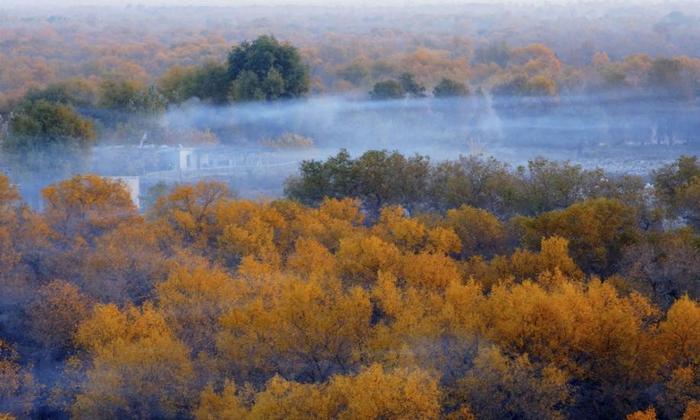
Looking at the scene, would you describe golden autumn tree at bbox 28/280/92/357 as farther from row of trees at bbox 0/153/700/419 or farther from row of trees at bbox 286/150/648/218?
row of trees at bbox 286/150/648/218

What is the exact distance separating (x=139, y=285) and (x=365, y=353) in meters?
2.61

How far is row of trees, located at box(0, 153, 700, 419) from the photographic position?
6625 millimetres

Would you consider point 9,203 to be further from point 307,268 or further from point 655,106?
point 655,106

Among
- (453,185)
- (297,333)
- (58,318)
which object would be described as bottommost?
(58,318)

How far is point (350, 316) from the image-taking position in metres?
7.53

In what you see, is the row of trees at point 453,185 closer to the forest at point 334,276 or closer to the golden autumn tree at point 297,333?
the forest at point 334,276

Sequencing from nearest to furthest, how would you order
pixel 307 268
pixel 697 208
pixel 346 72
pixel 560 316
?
pixel 560 316 → pixel 307 268 → pixel 697 208 → pixel 346 72

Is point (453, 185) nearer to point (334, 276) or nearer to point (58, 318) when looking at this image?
point (334, 276)

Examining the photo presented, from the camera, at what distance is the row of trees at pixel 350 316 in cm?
662

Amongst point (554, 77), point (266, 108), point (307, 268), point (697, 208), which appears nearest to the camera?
point (307, 268)

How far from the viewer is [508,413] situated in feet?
21.7

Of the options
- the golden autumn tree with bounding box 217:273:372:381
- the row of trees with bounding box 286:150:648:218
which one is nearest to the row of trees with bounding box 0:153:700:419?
the golden autumn tree with bounding box 217:273:372:381

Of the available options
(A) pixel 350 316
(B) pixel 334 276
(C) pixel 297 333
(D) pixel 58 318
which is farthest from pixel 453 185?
(D) pixel 58 318

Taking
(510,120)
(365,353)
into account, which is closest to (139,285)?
(365,353)
